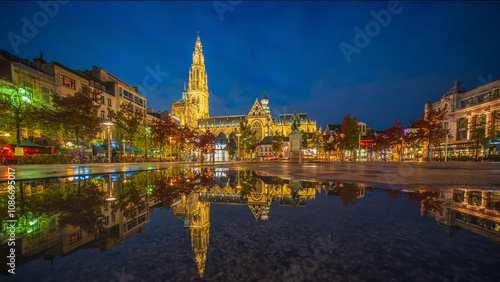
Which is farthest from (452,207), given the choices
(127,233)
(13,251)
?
(13,251)

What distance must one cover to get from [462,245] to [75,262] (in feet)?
13.5

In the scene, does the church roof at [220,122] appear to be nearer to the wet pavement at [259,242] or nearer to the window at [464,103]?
the window at [464,103]

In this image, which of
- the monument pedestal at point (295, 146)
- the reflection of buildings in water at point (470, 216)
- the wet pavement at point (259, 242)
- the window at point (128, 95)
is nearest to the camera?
the wet pavement at point (259, 242)

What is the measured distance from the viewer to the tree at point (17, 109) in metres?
20.1

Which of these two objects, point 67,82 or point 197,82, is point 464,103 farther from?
point 197,82

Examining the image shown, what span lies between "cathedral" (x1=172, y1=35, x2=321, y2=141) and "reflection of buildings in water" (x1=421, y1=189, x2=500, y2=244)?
316ft

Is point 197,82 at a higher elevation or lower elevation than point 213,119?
higher

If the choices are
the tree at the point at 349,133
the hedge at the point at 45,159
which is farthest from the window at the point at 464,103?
the hedge at the point at 45,159

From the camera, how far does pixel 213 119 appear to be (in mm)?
118500

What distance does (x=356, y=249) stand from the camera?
2145mm

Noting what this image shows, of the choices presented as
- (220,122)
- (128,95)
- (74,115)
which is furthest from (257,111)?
(74,115)

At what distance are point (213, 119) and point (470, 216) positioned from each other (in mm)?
119144

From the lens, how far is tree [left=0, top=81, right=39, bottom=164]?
20.1 m

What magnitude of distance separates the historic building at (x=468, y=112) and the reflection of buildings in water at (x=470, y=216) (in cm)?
4495
